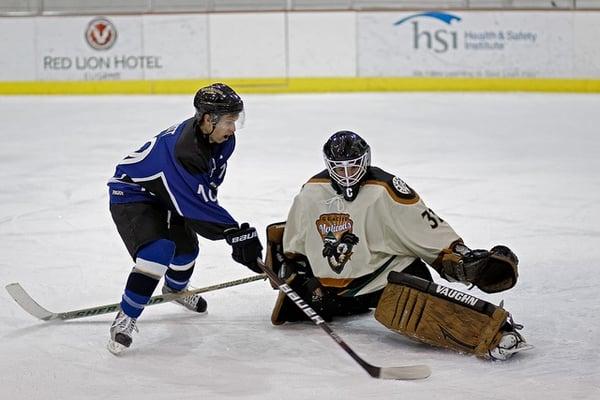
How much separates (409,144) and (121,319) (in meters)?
5.04

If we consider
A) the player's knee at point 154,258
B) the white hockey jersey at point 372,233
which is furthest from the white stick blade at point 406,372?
the player's knee at point 154,258

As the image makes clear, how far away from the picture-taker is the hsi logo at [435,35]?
11.4 meters

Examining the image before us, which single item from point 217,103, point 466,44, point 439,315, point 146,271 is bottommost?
point 439,315

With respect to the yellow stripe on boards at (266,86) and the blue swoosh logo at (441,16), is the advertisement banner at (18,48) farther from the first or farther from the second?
the blue swoosh logo at (441,16)

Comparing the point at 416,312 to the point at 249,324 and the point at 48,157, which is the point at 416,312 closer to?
the point at 249,324

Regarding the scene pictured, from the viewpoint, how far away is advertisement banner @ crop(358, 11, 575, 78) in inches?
444

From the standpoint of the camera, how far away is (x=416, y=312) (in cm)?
330

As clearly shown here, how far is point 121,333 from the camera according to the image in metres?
3.33

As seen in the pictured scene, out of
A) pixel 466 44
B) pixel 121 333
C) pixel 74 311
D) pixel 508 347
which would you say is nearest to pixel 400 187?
pixel 508 347

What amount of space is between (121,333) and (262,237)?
1.85 m

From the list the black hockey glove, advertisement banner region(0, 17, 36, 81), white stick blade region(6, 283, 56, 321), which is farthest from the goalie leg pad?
advertisement banner region(0, 17, 36, 81)

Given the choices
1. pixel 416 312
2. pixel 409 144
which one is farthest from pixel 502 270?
pixel 409 144

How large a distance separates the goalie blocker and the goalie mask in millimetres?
352

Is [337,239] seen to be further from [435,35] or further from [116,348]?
[435,35]
